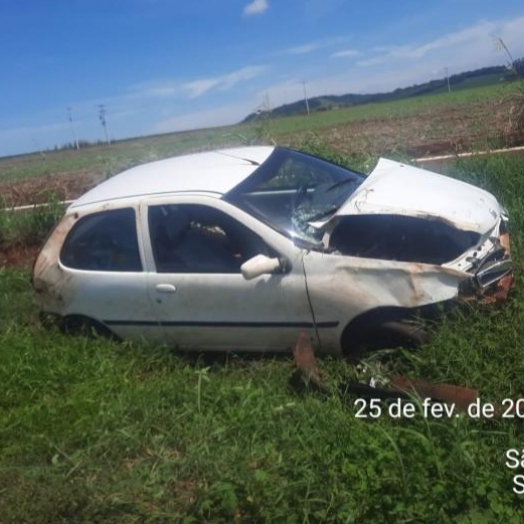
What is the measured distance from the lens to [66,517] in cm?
364

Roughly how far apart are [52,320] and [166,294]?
4.26 feet

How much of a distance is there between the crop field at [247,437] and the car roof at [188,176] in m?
1.24

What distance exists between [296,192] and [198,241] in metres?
1.01

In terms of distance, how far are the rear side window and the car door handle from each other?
244 millimetres

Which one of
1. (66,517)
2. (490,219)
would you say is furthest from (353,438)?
(490,219)

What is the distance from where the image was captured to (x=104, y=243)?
19.1ft

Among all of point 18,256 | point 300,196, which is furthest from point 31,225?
point 300,196

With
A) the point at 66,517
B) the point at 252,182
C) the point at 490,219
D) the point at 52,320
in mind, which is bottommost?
the point at 66,517

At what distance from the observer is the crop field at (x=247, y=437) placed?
3.33 m

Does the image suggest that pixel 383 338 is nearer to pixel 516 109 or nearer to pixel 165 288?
pixel 165 288

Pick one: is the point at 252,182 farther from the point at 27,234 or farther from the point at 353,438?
the point at 27,234

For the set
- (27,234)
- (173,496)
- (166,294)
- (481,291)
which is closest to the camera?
(173,496)

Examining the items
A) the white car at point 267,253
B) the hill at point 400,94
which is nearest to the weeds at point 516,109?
the white car at point 267,253

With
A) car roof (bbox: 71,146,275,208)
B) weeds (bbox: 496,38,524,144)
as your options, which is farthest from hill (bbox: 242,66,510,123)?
car roof (bbox: 71,146,275,208)
